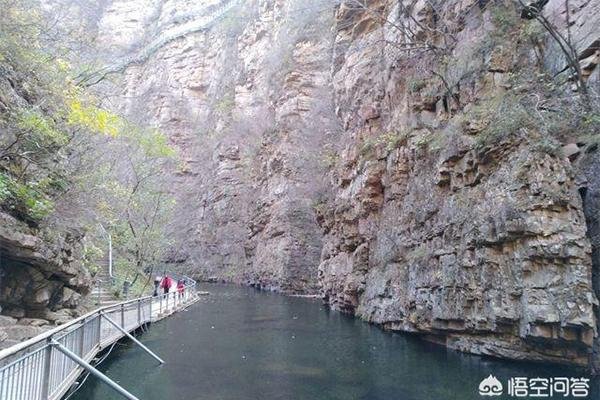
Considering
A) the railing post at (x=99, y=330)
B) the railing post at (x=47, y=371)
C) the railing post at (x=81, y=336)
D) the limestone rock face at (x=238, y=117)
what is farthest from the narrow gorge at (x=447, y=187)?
the railing post at (x=47, y=371)

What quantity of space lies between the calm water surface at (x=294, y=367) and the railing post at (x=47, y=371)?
3.53m

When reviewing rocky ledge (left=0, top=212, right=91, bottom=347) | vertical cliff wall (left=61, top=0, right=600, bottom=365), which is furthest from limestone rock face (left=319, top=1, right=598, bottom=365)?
rocky ledge (left=0, top=212, right=91, bottom=347)

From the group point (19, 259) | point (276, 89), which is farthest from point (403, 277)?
point (276, 89)

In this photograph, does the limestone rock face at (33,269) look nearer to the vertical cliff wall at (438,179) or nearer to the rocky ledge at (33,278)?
the rocky ledge at (33,278)

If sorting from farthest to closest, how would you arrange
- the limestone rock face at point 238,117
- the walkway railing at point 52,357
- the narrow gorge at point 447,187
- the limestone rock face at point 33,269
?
the limestone rock face at point 238,117
the narrow gorge at point 447,187
the limestone rock face at point 33,269
the walkway railing at point 52,357

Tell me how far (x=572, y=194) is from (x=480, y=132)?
353 centimetres

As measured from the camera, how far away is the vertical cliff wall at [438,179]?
11.1m

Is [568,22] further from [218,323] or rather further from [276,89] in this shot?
[276,89]

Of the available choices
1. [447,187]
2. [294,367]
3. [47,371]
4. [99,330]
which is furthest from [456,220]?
[47,371]

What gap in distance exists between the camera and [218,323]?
19.6m

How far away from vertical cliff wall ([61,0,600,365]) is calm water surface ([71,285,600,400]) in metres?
1.02

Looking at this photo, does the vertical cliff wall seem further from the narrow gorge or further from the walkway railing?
the walkway railing

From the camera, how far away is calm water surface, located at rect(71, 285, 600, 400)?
32.2 feet

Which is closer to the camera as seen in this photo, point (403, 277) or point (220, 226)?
point (403, 277)
